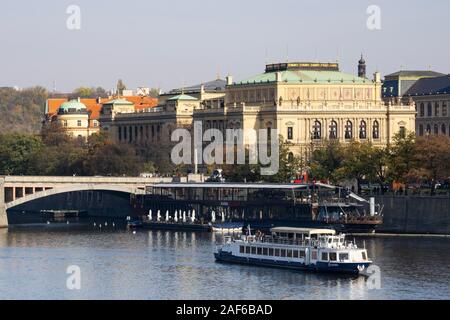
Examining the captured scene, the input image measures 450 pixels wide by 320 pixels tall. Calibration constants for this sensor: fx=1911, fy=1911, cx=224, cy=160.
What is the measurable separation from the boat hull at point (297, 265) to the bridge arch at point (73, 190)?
4057 centimetres

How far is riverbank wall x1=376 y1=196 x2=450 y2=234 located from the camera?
14025cm

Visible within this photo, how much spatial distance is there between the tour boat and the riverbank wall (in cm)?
2111

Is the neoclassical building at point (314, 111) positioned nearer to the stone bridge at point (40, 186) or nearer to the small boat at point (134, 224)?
the stone bridge at point (40, 186)

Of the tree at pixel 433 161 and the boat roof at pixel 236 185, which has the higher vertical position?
the tree at pixel 433 161

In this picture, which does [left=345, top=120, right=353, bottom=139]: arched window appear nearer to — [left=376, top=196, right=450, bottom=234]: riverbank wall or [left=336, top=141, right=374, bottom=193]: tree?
[left=336, top=141, right=374, bottom=193]: tree

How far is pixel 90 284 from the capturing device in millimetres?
106500

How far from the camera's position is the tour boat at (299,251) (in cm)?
11338

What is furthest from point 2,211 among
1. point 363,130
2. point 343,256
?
point 363,130

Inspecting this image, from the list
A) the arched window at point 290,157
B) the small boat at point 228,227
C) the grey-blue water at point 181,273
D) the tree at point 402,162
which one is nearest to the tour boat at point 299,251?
the grey-blue water at point 181,273

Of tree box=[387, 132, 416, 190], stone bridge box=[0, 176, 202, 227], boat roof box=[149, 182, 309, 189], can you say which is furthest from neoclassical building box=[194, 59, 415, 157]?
tree box=[387, 132, 416, 190]

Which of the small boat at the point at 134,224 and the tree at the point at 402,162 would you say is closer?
the tree at the point at 402,162

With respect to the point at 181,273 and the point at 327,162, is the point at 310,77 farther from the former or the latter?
the point at 181,273

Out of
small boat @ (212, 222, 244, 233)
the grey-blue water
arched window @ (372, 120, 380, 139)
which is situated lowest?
the grey-blue water
